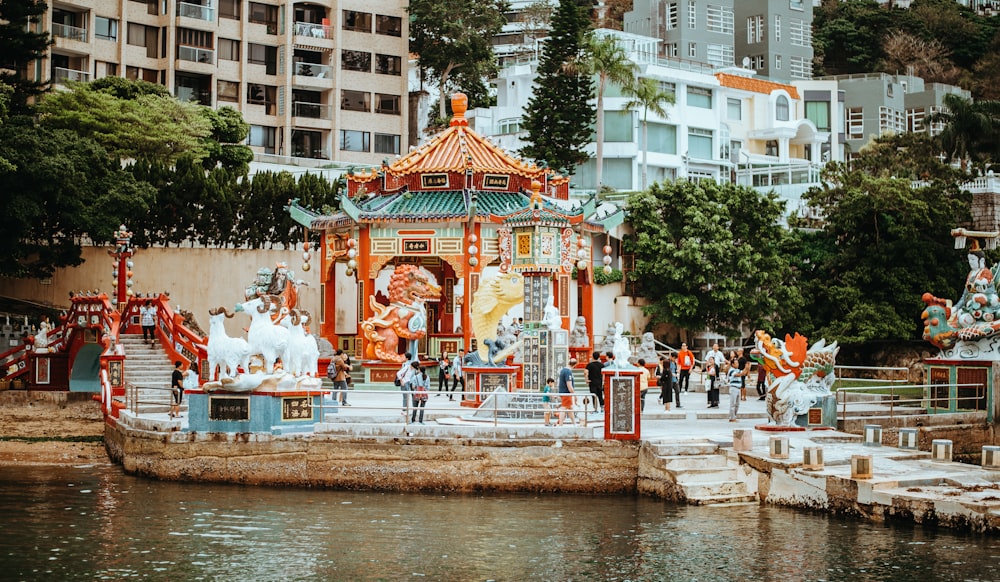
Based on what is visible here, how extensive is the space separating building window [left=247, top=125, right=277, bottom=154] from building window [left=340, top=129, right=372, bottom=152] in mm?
3431

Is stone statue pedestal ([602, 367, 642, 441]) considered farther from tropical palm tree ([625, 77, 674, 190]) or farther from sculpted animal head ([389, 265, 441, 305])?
tropical palm tree ([625, 77, 674, 190])

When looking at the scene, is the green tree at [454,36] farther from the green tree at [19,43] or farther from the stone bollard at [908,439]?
the stone bollard at [908,439]

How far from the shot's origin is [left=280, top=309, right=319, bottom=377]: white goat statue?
2461 cm

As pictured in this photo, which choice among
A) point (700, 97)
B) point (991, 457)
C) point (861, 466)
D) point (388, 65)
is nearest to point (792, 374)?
point (991, 457)

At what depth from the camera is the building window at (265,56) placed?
63.9m

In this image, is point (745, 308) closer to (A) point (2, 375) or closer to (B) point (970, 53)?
(A) point (2, 375)

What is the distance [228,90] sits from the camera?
207 ft

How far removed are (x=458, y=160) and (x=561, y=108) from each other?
21752 mm

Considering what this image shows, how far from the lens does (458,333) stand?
38.8 m

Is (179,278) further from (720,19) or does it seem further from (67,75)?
(720,19)

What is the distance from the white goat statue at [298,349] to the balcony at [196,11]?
3940 cm

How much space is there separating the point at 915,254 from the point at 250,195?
24370 mm

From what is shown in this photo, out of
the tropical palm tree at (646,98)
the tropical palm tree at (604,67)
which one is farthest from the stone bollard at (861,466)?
the tropical palm tree at (646,98)

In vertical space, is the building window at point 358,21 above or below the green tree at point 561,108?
above
